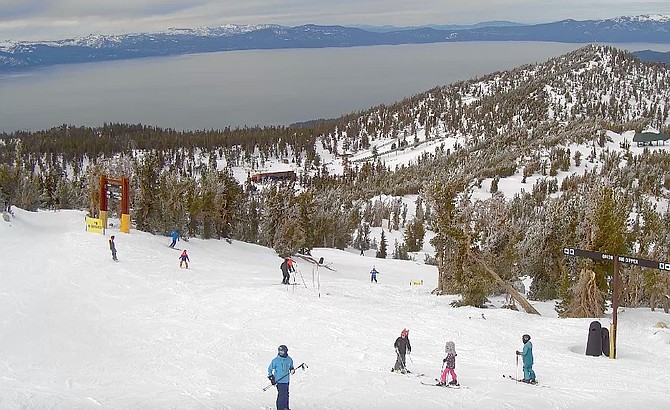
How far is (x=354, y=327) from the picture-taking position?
18703 millimetres

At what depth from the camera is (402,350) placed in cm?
1391

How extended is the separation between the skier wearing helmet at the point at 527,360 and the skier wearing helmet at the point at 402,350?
2470mm

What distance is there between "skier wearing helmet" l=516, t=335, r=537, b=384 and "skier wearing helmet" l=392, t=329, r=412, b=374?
97.2 inches

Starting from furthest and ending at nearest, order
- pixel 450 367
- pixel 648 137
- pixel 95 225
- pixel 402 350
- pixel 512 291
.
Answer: pixel 648 137
pixel 95 225
pixel 512 291
pixel 402 350
pixel 450 367

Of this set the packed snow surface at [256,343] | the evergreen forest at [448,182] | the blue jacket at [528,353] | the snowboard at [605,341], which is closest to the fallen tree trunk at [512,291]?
the evergreen forest at [448,182]

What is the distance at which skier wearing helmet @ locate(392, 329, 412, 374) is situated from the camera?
45.3 ft

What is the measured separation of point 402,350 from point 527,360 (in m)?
2.79

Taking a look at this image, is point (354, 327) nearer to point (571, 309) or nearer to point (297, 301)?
point (297, 301)

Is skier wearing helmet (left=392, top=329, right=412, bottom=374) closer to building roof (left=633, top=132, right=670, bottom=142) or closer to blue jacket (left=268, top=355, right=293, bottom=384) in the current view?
blue jacket (left=268, top=355, right=293, bottom=384)

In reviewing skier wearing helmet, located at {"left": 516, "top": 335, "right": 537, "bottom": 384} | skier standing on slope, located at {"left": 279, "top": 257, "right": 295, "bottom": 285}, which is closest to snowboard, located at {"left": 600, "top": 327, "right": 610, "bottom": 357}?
skier wearing helmet, located at {"left": 516, "top": 335, "right": 537, "bottom": 384}

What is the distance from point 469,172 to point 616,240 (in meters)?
102

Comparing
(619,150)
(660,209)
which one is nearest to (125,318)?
(660,209)

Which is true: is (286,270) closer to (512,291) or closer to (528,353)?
(512,291)

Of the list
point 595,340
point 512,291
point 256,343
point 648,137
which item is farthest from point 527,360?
point 648,137
